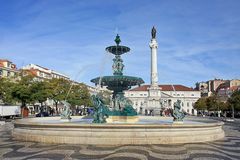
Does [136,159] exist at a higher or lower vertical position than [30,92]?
lower

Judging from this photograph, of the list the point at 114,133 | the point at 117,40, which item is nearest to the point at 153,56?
the point at 117,40

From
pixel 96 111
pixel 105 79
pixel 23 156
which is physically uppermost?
pixel 105 79

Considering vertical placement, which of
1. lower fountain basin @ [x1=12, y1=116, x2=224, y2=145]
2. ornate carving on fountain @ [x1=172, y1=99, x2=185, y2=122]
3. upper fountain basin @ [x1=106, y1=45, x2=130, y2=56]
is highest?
upper fountain basin @ [x1=106, y1=45, x2=130, y2=56]

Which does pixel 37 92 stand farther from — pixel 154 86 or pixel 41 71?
pixel 154 86

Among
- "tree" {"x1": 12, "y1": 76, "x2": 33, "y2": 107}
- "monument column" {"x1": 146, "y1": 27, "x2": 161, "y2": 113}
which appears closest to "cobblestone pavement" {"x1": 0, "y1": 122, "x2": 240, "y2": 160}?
"tree" {"x1": 12, "y1": 76, "x2": 33, "y2": 107}

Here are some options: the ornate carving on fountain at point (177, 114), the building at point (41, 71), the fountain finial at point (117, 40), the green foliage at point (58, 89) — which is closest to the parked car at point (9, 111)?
the green foliage at point (58, 89)

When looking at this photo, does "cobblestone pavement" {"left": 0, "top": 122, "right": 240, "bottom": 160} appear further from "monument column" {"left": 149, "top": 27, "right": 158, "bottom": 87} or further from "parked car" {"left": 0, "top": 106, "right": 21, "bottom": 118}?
"monument column" {"left": 149, "top": 27, "right": 158, "bottom": 87}

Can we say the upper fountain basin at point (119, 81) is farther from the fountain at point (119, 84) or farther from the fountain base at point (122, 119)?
the fountain base at point (122, 119)

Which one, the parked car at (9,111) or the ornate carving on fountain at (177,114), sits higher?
the ornate carving on fountain at (177,114)

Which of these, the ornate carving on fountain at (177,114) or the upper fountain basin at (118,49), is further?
the upper fountain basin at (118,49)

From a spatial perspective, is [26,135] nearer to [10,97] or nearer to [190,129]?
[190,129]

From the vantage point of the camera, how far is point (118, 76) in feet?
82.6

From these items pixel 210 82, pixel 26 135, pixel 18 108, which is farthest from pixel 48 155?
pixel 210 82

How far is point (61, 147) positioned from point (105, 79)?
38.2 ft
